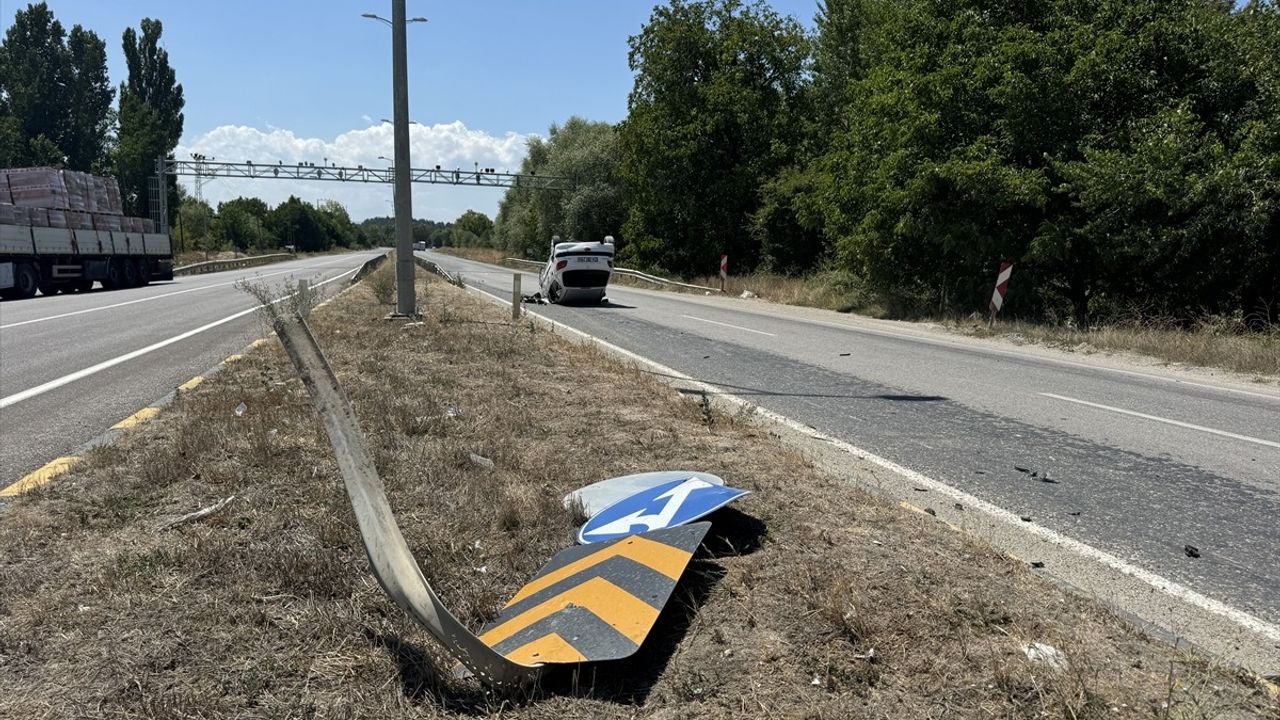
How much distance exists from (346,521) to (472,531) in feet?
2.01

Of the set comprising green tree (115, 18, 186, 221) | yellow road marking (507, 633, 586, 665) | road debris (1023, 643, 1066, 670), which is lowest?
yellow road marking (507, 633, 586, 665)

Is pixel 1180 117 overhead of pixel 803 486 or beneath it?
overhead

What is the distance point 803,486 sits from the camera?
4.36 meters

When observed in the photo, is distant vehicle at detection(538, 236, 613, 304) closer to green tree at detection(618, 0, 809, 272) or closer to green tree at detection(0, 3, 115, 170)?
green tree at detection(618, 0, 809, 272)

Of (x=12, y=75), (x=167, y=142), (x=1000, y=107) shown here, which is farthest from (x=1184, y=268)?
(x=12, y=75)

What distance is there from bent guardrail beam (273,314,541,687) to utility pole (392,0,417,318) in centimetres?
1049

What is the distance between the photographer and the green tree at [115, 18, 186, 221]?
62.8 metres

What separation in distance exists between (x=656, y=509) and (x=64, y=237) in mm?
28402

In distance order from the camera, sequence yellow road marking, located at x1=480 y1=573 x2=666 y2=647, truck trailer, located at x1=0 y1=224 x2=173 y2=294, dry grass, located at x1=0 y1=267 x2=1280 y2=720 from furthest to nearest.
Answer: truck trailer, located at x1=0 y1=224 x2=173 y2=294 < yellow road marking, located at x1=480 y1=573 x2=666 y2=647 < dry grass, located at x1=0 y1=267 x2=1280 y2=720

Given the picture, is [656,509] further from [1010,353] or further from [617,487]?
[1010,353]

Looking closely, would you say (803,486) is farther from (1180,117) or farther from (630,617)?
(1180,117)

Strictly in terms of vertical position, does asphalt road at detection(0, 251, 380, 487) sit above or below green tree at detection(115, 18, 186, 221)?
below

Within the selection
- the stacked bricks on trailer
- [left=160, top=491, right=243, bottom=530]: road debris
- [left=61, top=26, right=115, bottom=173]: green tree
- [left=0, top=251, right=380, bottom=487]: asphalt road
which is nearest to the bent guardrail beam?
[left=160, top=491, right=243, bottom=530]: road debris

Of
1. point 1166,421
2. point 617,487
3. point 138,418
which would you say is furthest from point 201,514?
point 1166,421
